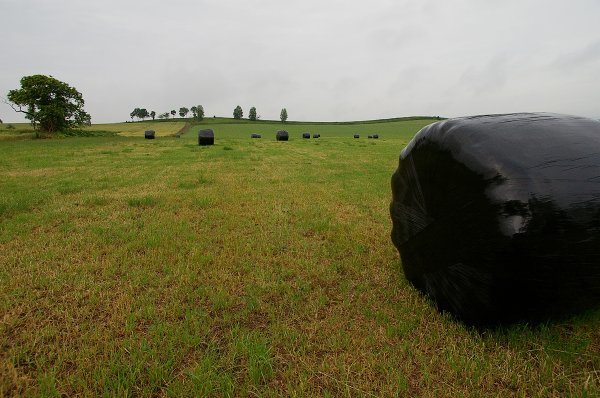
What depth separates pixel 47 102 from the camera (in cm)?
4803

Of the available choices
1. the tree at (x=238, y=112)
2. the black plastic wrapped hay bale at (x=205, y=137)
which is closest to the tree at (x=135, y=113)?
the tree at (x=238, y=112)

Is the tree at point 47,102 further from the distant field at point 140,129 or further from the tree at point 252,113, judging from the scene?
the tree at point 252,113

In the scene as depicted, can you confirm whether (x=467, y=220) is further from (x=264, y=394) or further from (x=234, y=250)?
(x=234, y=250)

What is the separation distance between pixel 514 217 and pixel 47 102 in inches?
2477

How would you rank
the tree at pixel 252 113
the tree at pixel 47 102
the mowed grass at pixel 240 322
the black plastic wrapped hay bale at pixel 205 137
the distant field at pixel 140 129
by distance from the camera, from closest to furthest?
the mowed grass at pixel 240 322 → the black plastic wrapped hay bale at pixel 205 137 → the tree at pixel 47 102 → the distant field at pixel 140 129 → the tree at pixel 252 113

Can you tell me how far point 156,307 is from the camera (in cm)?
316

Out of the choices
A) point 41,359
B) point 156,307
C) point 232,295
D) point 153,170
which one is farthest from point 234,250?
point 153,170

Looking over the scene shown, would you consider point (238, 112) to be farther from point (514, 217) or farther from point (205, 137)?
point (514, 217)

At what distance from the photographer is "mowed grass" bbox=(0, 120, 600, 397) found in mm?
2271

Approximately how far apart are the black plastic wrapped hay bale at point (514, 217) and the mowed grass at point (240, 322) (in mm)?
377

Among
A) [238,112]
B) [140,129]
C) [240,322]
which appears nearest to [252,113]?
[238,112]

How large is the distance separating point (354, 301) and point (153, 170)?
429 inches

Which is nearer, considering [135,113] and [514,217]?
[514,217]

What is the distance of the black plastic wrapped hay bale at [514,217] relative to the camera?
2307 millimetres
